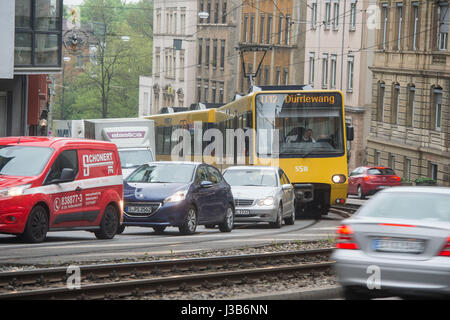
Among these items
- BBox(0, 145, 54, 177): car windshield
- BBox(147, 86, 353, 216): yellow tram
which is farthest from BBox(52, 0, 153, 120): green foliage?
BBox(0, 145, 54, 177): car windshield

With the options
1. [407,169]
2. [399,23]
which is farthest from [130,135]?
[399,23]

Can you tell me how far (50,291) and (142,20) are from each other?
138 metres

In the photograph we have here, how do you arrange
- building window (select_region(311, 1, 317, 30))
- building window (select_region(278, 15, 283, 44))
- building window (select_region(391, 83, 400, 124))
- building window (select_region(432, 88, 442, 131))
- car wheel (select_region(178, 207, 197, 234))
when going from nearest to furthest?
car wheel (select_region(178, 207, 197, 234)) < building window (select_region(432, 88, 442, 131)) < building window (select_region(391, 83, 400, 124)) < building window (select_region(311, 1, 317, 30)) < building window (select_region(278, 15, 283, 44))

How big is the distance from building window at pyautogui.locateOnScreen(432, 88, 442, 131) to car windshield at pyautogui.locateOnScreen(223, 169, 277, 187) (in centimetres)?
2598

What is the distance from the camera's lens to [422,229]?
10484mm

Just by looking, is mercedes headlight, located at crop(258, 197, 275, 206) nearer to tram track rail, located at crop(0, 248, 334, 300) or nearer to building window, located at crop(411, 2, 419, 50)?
tram track rail, located at crop(0, 248, 334, 300)

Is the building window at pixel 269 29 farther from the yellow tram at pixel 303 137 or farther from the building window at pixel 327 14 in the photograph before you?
the yellow tram at pixel 303 137

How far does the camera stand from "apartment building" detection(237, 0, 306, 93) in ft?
251

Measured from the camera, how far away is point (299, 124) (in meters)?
28.3

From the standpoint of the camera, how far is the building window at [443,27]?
50.1 metres

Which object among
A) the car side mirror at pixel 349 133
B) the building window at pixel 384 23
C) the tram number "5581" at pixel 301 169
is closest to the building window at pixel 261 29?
the building window at pixel 384 23

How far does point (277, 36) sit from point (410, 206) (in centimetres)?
6992

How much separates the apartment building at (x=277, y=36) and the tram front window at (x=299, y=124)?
4662 cm
